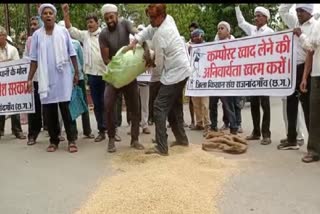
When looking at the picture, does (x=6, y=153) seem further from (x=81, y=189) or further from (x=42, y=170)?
(x=81, y=189)

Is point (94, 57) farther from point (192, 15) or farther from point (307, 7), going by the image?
point (192, 15)

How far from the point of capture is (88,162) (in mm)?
6230

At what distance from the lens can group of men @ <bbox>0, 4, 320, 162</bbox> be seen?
6.15 metres

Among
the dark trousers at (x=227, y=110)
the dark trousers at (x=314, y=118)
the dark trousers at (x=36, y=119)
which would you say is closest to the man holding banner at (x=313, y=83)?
the dark trousers at (x=314, y=118)

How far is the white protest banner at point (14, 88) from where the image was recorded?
Result: 26.2 feet

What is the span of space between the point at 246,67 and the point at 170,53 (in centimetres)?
175

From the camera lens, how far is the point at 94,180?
5324 mm

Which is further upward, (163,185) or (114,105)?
(114,105)

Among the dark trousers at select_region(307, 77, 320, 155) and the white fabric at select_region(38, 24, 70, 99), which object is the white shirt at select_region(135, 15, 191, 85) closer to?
the white fabric at select_region(38, 24, 70, 99)

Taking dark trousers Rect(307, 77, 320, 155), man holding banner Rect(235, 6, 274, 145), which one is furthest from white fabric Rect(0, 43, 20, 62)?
dark trousers Rect(307, 77, 320, 155)

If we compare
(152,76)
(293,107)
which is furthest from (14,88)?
(293,107)

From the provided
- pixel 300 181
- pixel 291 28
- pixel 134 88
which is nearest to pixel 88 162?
pixel 134 88

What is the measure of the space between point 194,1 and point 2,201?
10.9ft

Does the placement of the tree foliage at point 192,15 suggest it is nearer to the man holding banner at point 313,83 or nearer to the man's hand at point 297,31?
the man's hand at point 297,31
